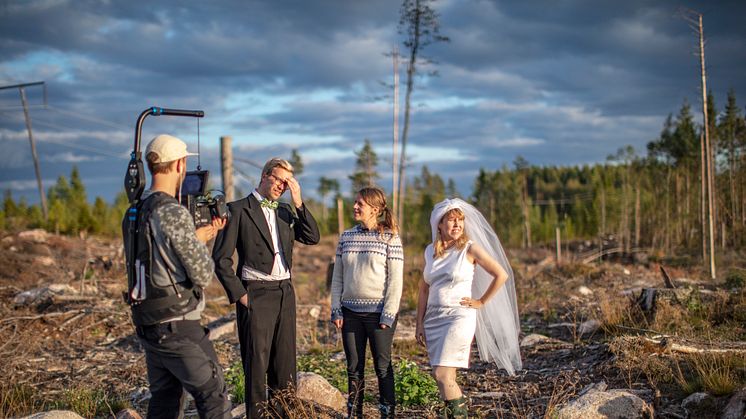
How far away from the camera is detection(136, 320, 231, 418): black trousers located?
→ 3783mm

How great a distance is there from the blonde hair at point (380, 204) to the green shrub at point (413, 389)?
1.73 meters

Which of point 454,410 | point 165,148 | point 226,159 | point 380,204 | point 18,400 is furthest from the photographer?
point 226,159

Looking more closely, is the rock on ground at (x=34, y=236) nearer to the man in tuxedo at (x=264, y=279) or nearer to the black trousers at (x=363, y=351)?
the man in tuxedo at (x=264, y=279)

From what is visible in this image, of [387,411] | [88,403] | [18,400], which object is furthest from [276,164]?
[18,400]

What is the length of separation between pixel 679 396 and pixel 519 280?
28.9ft

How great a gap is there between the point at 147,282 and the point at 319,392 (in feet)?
9.60

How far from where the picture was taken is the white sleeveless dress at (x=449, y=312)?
4.97 meters

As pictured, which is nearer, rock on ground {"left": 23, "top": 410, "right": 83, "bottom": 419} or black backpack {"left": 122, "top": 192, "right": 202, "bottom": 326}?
black backpack {"left": 122, "top": 192, "right": 202, "bottom": 326}

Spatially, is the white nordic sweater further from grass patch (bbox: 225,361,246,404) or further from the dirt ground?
grass patch (bbox: 225,361,246,404)

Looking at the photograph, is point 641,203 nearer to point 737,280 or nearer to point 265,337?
point 737,280

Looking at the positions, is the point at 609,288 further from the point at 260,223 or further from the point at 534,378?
the point at 260,223

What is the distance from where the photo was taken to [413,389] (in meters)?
6.29

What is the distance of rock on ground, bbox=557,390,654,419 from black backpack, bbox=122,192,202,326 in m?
3.28

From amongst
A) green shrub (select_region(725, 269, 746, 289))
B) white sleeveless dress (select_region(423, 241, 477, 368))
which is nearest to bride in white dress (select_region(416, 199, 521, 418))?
white sleeveless dress (select_region(423, 241, 477, 368))
